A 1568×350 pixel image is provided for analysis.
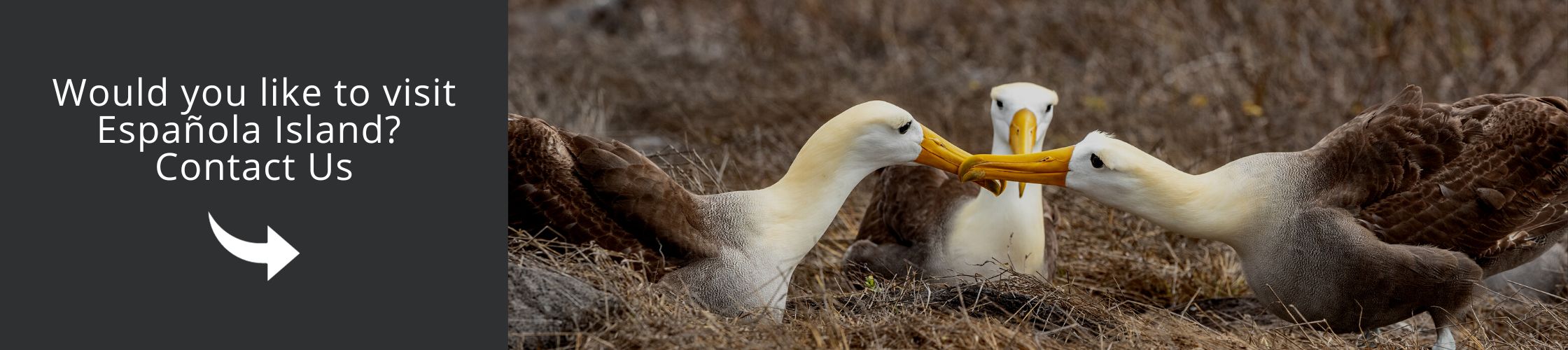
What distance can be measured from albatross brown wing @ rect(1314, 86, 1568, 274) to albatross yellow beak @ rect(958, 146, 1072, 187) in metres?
0.77

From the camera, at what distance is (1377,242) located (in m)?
4.27

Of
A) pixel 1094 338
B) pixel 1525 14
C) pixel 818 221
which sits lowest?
pixel 1094 338

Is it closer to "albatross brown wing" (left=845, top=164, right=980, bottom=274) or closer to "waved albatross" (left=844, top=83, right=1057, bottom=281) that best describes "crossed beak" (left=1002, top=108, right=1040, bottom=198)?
"waved albatross" (left=844, top=83, right=1057, bottom=281)

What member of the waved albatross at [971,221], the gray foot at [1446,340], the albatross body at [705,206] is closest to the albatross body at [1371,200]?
the gray foot at [1446,340]

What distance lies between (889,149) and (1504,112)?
1873mm

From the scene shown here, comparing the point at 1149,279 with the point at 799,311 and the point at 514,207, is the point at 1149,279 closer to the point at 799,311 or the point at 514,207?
the point at 799,311

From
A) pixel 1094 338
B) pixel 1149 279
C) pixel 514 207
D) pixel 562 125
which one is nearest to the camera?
pixel 1094 338

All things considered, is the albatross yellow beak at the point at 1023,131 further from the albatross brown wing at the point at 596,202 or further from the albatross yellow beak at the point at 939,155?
the albatross brown wing at the point at 596,202

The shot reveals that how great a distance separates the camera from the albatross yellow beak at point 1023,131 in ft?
16.5

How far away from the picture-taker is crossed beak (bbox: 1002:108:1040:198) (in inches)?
198

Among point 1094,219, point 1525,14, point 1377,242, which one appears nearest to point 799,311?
point 1377,242

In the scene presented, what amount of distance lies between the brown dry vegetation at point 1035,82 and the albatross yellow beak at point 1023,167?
0.33m

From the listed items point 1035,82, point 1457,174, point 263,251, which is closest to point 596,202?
point 263,251

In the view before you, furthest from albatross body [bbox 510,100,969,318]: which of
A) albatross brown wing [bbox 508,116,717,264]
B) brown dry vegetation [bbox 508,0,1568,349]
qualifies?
brown dry vegetation [bbox 508,0,1568,349]
